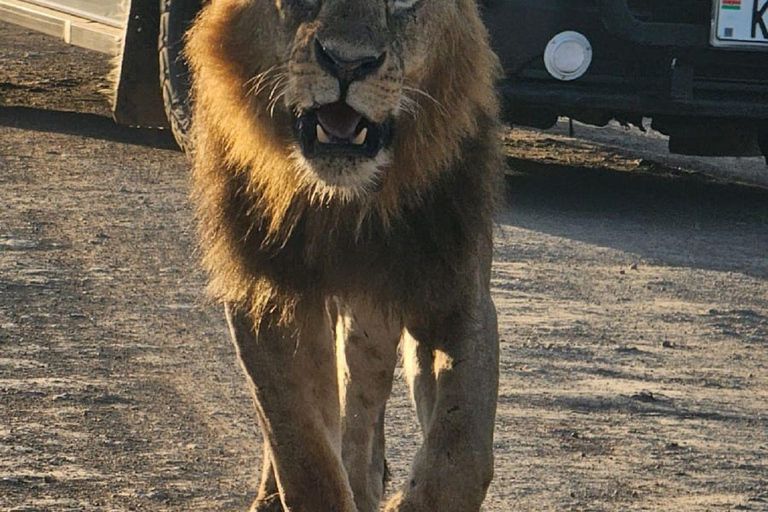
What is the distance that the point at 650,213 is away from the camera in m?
7.88

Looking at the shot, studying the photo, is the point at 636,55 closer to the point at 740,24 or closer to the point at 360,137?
the point at 740,24

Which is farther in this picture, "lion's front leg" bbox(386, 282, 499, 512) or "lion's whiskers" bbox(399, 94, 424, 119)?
"lion's whiskers" bbox(399, 94, 424, 119)

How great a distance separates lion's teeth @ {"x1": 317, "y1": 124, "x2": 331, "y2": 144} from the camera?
3719 millimetres

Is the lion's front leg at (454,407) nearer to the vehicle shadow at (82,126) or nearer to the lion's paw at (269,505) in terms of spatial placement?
the lion's paw at (269,505)

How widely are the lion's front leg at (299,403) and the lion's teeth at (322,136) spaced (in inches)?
16.6

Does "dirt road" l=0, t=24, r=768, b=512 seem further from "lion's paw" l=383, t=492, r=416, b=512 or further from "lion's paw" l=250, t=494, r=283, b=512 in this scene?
"lion's paw" l=383, t=492, r=416, b=512

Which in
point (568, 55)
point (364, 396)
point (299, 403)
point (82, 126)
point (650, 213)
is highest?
point (568, 55)

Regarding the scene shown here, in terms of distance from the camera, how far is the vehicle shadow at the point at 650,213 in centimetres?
711

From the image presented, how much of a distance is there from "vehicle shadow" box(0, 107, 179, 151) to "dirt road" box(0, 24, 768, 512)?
36 cm

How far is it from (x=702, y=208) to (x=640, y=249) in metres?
1.16

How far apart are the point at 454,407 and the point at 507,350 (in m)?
1.93

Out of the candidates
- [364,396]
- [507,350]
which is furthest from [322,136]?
[507,350]

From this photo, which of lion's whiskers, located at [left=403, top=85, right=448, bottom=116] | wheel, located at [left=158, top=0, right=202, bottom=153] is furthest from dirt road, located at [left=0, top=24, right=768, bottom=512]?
lion's whiskers, located at [left=403, top=85, right=448, bottom=116]

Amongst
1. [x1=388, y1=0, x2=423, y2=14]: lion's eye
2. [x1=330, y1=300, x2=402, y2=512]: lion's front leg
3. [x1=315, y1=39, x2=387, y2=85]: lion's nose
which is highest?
[x1=388, y1=0, x2=423, y2=14]: lion's eye
